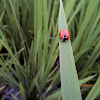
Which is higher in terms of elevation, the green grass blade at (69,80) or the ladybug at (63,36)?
the ladybug at (63,36)

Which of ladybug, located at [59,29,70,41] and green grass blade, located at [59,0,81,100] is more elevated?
ladybug, located at [59,29,70,41]

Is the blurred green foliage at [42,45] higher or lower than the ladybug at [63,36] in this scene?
lower

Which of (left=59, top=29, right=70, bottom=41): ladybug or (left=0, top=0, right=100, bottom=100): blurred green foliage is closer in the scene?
(left=59, top=29, right=70, bottom=41): ladybug

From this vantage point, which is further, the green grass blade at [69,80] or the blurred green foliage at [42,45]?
the blurred green foliage at [42,45]

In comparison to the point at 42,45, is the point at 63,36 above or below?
above

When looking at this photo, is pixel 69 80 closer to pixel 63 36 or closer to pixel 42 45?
pixel 63 36

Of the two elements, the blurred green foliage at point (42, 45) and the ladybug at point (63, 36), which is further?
the blurred green foliage at point (42, 45)

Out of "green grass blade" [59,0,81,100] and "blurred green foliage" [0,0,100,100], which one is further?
"blurred green foliage" [0,0,100,100]

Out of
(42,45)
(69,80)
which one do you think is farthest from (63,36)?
(42,45)

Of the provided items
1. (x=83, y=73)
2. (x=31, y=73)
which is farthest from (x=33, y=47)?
(x=83, y=73)

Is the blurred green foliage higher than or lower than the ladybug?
lower

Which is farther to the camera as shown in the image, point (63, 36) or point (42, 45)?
point (42, 45)
